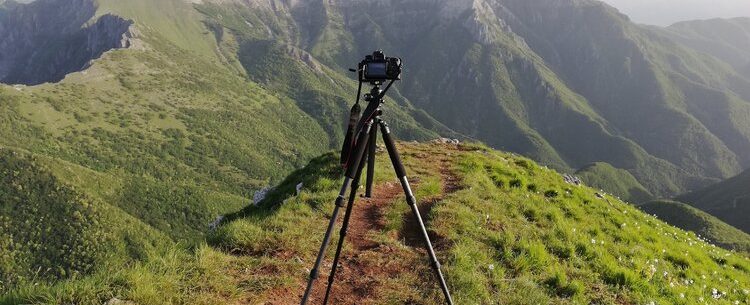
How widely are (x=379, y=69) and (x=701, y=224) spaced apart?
19750cm

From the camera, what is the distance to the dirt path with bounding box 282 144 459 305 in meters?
9.18

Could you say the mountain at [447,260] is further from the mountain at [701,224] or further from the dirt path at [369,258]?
the mountain at [701,224]

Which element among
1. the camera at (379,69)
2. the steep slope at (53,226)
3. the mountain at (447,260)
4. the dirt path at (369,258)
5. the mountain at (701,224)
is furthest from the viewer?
the steep slope at (53,226)

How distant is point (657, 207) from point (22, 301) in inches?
8969

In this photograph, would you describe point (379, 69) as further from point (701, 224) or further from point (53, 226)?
point (701, 224)

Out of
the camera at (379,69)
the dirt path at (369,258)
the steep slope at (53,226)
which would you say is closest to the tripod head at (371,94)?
the camera at (379,69)

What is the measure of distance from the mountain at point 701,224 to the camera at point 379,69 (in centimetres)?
15994

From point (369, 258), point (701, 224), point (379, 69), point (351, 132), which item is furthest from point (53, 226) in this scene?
point (701, 224)

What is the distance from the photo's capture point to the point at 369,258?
36.0 feet

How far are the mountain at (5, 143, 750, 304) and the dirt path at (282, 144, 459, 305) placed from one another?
0.04 meters

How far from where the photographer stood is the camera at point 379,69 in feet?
25.2

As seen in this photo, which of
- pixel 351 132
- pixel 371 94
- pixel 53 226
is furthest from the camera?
pixel 53 226

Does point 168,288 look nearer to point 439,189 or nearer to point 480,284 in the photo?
point 480,284

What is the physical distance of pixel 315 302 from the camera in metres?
8.73
